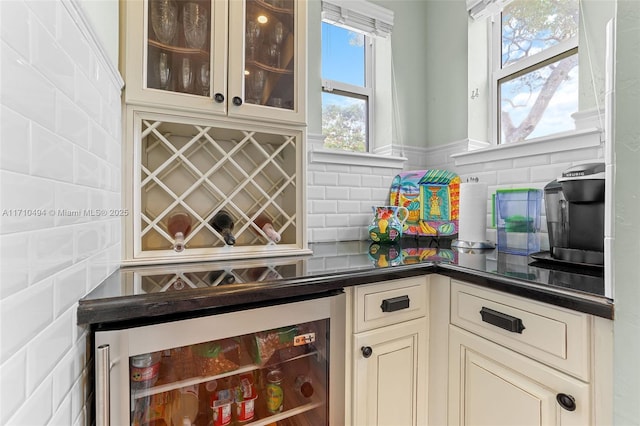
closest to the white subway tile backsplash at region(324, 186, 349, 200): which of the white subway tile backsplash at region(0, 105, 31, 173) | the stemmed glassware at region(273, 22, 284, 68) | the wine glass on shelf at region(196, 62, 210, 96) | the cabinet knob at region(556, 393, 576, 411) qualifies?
the stemmed glassware at region(273, 22, 284, 68)

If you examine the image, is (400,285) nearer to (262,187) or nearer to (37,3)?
(262,187)

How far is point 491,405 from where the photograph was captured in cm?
91

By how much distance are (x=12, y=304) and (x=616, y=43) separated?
1168 mm

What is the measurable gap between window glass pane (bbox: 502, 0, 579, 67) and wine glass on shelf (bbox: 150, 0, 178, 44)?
177cm

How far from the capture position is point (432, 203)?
5.66 feet

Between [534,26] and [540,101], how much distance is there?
0.43 m

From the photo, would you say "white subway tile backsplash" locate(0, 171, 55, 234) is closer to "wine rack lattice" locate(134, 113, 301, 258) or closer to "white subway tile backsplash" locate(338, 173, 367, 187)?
"wine rack lattice" locate(134, 113, 301, 258)

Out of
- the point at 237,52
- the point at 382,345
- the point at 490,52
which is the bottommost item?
the point at 382,345

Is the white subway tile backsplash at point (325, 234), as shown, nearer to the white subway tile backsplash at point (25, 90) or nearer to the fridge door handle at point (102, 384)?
the fridge door handle at point (102, 384)

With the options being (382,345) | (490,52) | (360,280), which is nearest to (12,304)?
(360,280)

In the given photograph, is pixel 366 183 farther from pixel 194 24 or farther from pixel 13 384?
pixel 13 384

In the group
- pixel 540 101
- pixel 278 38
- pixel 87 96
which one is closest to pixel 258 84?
pixel 278 38

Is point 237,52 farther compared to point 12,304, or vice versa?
point 237,52

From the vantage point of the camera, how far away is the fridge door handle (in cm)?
64
